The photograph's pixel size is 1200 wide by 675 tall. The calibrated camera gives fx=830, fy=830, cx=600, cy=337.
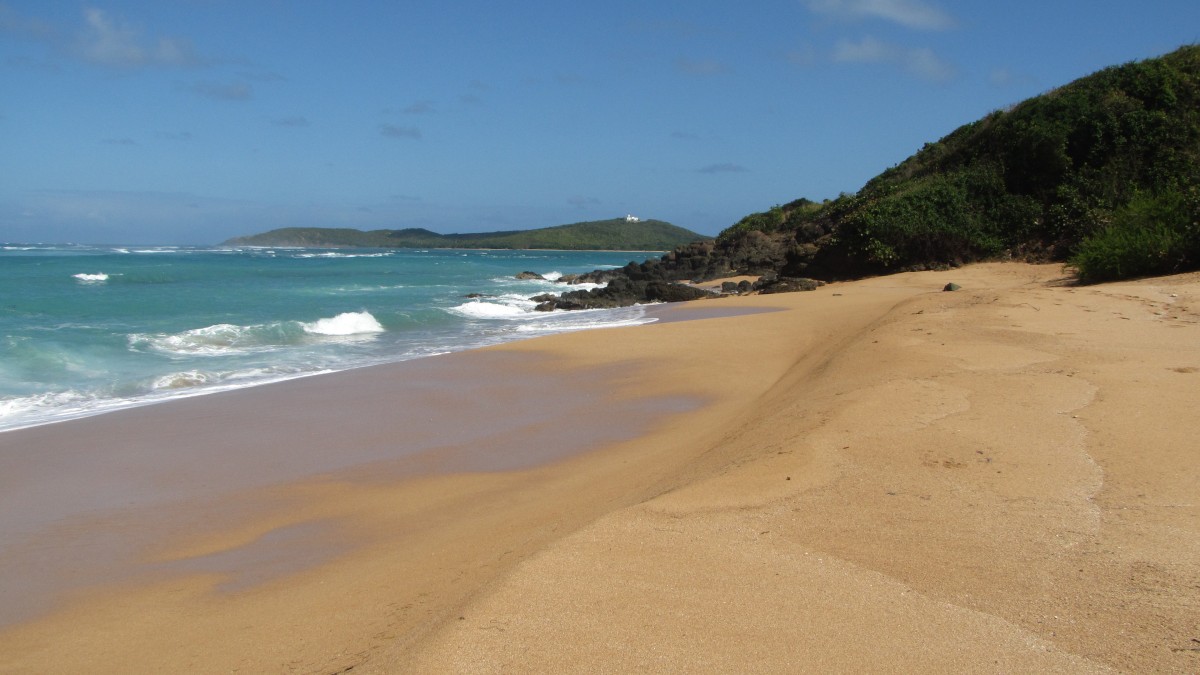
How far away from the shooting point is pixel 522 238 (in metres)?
161

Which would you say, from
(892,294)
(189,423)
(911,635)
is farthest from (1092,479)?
(892,294)

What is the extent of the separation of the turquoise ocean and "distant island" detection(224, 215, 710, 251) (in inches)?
4402

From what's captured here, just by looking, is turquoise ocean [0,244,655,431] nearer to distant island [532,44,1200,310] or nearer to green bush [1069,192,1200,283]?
distant island [532,44,1200,310]

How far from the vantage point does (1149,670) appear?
2770 millimetres

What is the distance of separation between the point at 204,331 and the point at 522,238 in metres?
143

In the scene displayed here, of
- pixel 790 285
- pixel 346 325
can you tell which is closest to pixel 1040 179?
pixel 790 285

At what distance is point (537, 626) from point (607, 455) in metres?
4.24

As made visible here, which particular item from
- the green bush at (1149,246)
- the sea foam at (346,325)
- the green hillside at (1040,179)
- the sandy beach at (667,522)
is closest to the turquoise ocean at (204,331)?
the sea foam at (346,325)

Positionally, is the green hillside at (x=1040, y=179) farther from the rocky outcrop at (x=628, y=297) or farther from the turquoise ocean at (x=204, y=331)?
the turquoise ocean at (x=204, y=331)

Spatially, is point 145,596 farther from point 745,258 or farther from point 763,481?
point 745,258

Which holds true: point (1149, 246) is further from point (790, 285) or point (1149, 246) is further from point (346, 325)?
point (346, 325)

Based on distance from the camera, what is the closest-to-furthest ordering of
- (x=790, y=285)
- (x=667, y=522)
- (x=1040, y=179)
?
1. (x=667, y=522)
2. (x=1040, y=179)
3. (x=790, y=285)

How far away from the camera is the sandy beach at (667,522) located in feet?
10.5

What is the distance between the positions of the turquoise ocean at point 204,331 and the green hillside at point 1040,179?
7373 mm
